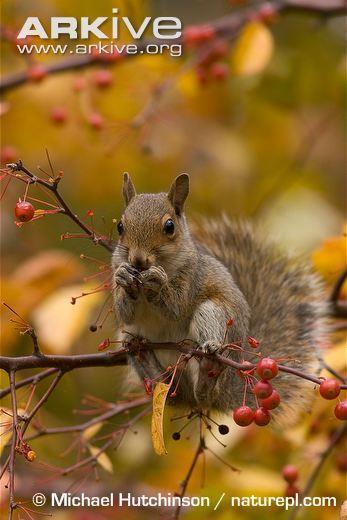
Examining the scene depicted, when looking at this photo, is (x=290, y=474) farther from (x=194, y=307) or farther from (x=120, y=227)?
(x=120, y=227)

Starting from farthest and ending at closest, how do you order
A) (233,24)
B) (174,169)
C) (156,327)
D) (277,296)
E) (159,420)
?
(174,169)
(233,24)
(277,296)
(156,327)
(159,420)

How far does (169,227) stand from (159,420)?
834mm

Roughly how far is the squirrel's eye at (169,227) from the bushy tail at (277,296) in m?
0.60

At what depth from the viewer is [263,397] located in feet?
7.98

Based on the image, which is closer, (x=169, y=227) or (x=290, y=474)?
(x=169, y=227)

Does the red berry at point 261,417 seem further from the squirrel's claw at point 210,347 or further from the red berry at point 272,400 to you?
the squirrel's claw at point 210,347

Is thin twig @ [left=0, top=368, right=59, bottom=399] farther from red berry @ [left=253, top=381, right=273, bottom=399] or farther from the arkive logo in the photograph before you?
the arkive logo

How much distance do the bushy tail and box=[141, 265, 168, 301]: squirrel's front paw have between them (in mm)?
568

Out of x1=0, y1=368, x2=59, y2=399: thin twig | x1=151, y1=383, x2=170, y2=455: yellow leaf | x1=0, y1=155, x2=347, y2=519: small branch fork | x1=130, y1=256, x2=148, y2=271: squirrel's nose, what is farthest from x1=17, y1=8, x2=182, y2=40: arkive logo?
x1=151, y1=383, x2=170, y2=455: yellow leaf

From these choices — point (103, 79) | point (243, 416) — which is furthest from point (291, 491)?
point (103, 79)

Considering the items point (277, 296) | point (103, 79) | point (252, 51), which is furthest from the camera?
point (103, 79)

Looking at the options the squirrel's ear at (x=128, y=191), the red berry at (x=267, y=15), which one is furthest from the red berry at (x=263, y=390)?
the red berry at (x=267, y=15)

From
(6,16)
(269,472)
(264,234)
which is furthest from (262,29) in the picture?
(269,472)

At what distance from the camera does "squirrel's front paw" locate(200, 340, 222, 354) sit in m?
2.85
